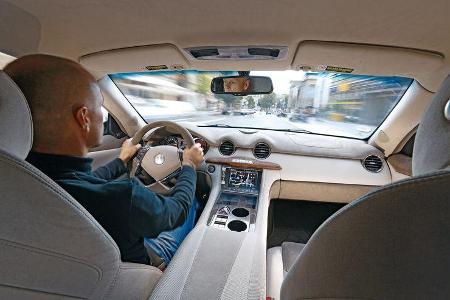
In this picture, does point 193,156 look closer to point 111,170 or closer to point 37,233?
point 111,170

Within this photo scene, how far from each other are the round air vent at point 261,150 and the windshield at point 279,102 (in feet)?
1.41

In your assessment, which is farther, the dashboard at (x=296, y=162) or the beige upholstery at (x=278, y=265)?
the dashboard at (x=296, y=162)

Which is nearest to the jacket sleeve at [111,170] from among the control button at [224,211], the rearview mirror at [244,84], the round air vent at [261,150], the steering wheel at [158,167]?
the steering wheel at [158,167]

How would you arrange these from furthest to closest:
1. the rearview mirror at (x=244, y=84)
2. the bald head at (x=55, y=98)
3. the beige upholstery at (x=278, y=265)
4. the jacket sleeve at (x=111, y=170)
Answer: the rearview mirror at (x=244, y=84) → the jacket sleeve at (x=111, y=170) → the beige upholstery at (x=278, y=265) → the bald head at (x=55, y=98)

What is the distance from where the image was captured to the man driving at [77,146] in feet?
3.36

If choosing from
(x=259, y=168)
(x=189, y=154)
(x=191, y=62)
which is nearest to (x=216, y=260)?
(x=189, y=154)

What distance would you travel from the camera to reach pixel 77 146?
114 centimetres

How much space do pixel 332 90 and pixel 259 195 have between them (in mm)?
1416

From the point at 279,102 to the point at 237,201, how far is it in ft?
4.50

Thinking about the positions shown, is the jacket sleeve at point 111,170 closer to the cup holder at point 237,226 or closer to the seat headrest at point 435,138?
the cup holder at point 237,226

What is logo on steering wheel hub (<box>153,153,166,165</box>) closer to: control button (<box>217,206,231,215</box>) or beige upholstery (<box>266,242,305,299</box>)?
control button (<box>217,206,231,215</box>)

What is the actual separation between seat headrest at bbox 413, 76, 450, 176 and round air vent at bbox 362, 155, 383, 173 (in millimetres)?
2138

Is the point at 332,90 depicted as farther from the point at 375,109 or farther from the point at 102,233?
the point at 102,233

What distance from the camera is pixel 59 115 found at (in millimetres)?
1065
